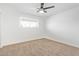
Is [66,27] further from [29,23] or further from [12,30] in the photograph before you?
[12,30]

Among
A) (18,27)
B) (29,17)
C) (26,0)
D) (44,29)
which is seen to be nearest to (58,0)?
(26,0)

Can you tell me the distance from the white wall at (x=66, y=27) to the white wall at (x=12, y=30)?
860 mm

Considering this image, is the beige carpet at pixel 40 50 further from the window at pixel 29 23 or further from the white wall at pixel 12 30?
the window at pixel 29 23

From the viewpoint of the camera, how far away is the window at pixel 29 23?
3.15m

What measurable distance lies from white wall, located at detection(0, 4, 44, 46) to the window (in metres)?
0.17

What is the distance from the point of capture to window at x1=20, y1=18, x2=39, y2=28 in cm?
315

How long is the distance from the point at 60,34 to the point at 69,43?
22.5 inches

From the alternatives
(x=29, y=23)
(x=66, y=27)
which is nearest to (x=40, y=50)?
(x=29, y=23)

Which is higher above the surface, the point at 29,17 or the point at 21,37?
the point at 29,17

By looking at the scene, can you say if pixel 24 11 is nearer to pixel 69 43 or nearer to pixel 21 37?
pixel 21 37

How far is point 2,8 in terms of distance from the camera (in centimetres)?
308

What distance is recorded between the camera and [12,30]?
3496 millimetres

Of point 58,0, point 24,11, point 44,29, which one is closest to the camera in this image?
point 58,0

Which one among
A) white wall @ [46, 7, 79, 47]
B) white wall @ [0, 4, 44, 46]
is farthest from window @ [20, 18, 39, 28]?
white wall @ [46, 7, 79, 47]
